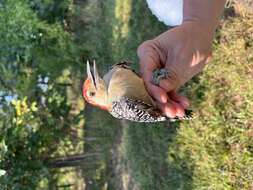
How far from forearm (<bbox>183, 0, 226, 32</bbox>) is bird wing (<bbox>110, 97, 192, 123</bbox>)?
0.18m

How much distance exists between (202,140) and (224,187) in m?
0.32

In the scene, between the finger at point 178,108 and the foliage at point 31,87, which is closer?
the finger at point 178,108

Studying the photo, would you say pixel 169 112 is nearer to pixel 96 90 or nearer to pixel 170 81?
pixel 170 81

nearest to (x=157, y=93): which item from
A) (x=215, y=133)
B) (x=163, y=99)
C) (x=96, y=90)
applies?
(x=163, y=99)

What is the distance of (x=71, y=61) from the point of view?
4805mm

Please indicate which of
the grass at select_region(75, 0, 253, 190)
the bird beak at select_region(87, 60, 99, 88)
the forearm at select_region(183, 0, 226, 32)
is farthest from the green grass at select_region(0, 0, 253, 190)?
the forearm at select_region(183, 0, 226, 32)

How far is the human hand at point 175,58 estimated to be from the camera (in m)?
0.90

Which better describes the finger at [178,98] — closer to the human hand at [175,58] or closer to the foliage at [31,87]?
the human hand at [175,58]

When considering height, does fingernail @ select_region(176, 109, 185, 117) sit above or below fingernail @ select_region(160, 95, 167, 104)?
below

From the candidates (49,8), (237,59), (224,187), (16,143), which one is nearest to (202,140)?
(224,187)

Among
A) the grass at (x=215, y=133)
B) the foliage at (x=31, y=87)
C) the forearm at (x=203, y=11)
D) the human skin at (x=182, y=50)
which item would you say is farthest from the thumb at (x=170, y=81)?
the foliage at (x=31, y=87)

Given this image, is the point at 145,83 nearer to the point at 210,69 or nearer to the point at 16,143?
the point at 210,69

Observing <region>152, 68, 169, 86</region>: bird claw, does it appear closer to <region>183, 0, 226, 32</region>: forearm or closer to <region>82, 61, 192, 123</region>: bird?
<region>82, 61, 192, 123</region>: bird

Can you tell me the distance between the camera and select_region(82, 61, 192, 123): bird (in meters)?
0.95
